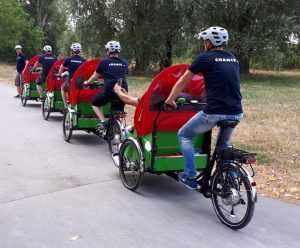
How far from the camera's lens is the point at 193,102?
214 inches

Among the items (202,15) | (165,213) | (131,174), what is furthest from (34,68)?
(202,15)

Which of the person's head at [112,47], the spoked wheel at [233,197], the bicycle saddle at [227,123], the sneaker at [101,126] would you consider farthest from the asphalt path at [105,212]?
the person's head at [112,47]

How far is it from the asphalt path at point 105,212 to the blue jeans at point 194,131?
0.54m

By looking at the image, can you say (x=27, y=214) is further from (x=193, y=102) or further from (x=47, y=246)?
(x=193, y=102)

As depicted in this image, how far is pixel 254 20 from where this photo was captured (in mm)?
24609

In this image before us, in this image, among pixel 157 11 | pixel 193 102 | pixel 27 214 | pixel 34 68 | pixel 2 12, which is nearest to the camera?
pixel 27 214

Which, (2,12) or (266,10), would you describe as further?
(2,12)

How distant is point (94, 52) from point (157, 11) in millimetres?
5003

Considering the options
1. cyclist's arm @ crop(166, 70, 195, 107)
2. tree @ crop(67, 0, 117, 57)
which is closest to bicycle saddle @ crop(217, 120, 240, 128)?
cyclist's arm @ crop(166, 70, 195, 107)

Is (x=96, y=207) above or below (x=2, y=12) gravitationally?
below

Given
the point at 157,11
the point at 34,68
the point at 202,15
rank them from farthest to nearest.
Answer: the point at 157,11 → the point at 202,15 → the point at 34,68

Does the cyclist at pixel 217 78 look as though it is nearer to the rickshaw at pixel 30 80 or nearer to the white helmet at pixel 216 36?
the white helmet at pixel 216 36

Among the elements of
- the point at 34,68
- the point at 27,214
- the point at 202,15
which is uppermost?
the point at 202,15

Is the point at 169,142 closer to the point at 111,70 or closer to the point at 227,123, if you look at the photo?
the point at 227,123
